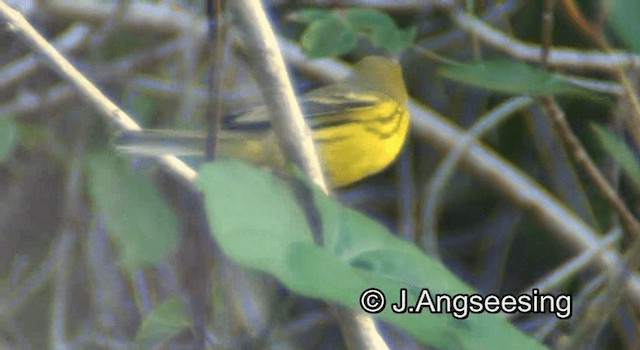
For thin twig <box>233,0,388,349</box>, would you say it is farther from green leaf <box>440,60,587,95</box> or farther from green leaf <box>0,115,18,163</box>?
green leaf <box>0,115,18,163</box>

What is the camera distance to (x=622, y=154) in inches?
20.0

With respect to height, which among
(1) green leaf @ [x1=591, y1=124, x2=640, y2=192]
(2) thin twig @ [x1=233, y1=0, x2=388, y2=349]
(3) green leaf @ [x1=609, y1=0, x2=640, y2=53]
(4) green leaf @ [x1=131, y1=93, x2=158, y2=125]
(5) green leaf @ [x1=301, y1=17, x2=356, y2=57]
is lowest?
(4) green leaf @ [x1=131, y1=93, x2=158, y2=125]

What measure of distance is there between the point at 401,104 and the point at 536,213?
134 mm

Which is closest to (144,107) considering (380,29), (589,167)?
(380,29)

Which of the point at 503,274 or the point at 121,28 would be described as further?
the point at 121,28

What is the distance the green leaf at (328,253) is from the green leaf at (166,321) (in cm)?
19

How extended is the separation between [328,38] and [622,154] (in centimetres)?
18

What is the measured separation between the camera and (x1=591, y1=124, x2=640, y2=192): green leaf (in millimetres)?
503

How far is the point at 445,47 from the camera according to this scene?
575mm

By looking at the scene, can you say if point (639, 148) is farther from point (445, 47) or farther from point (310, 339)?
point (310, 339)

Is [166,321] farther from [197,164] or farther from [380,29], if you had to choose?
[380,29]

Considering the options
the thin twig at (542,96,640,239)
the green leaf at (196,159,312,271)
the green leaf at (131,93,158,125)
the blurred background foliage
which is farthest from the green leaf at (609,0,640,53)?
the green leaf at (131,93,158,125)

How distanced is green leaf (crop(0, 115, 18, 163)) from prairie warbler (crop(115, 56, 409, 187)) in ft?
0.45

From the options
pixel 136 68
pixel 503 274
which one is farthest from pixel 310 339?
pixel 136 68
